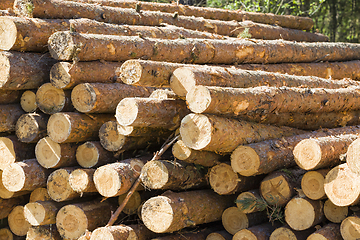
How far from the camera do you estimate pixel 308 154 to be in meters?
4.06

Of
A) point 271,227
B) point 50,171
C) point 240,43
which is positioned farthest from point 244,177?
point 240,43

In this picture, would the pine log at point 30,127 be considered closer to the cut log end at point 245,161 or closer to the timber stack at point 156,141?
the timber stack at point 156,141

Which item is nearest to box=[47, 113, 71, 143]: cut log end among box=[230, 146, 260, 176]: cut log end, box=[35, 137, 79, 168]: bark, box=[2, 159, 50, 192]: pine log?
box=[35, 137, 79, 168]: bark

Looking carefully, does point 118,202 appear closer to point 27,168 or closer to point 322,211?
point 27,168

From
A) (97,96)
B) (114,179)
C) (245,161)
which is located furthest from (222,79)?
(114,179)

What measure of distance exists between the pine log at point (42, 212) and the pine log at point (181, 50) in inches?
81.0

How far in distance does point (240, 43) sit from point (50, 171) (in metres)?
4.10

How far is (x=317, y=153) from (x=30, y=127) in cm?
394

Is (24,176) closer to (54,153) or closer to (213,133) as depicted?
(54,153)

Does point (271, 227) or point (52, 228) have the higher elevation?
point (271, 227)

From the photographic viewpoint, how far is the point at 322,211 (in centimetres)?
414

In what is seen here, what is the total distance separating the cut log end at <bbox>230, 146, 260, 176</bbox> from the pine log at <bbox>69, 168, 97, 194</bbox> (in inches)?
73.3

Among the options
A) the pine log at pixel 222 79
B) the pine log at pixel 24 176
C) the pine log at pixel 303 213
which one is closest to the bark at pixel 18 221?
the pine log at pixel 24 176

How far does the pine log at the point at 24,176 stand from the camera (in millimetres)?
5156
